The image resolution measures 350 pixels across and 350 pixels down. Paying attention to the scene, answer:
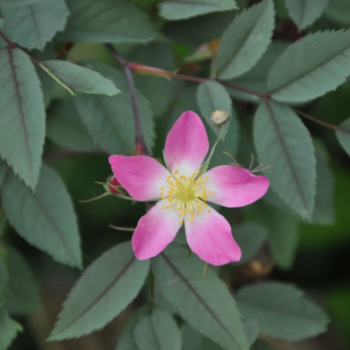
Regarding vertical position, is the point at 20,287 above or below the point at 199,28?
below

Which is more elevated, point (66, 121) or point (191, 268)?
point (66, 121)

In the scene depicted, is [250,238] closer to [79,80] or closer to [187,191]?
[187,191]

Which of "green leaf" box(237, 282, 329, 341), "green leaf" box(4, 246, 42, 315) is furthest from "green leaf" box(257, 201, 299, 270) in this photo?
"green leaf" box(4, 246, 42, 315)

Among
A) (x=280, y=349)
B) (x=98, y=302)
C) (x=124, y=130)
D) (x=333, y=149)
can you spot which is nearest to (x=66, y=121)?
(x=124, y=130)

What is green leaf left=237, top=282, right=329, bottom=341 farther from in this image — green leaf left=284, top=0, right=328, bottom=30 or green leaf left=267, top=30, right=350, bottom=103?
green leaf left=284, top=0, right=328, bottom=30

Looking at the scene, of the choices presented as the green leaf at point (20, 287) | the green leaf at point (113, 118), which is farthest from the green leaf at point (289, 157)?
the green leaf at point (20, 287)

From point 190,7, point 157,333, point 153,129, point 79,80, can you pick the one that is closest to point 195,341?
point 157,333

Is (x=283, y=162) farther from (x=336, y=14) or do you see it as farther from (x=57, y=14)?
(x=57, y=14)
